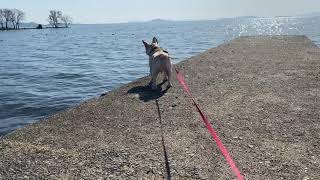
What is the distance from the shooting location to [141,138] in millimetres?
7055

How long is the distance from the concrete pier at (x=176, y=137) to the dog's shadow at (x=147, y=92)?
0.10 ft

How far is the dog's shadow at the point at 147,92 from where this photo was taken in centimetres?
1051

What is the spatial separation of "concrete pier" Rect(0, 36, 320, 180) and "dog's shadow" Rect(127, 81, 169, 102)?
31 mm

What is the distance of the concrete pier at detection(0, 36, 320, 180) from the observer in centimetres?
566

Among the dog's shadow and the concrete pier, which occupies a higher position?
the dog's shadow

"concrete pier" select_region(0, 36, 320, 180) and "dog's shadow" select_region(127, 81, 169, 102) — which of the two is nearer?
"concrete pier" select_region(0, 36, 320, 180)

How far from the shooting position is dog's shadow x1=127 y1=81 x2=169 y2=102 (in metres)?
10.5

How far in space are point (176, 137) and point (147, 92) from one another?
172 inches

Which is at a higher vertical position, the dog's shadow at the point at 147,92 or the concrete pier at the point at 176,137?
the dog's shadow at the point at 147,92

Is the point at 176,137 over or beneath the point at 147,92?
beneath

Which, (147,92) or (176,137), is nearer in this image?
(176,137)

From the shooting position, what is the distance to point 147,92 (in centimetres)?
1127

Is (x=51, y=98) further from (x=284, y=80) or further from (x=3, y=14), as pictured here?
(x=3, y=14)

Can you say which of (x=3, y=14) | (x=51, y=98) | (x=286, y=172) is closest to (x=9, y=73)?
(x=51, y=98)
